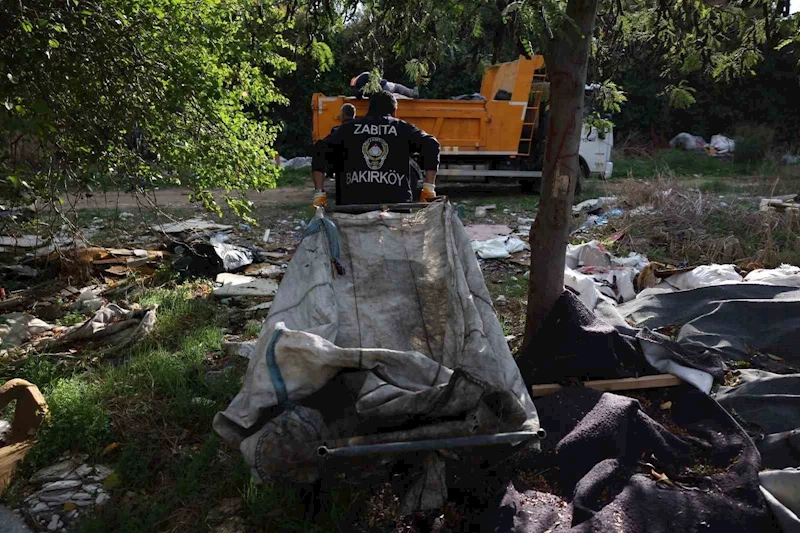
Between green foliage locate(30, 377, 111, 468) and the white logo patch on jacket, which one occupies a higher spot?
the white logo patch on jacket

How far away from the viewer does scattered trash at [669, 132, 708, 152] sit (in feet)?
63.3

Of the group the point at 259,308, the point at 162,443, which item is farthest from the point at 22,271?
the point at 162,443

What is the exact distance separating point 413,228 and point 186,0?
303 cm

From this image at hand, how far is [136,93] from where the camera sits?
15.4ft

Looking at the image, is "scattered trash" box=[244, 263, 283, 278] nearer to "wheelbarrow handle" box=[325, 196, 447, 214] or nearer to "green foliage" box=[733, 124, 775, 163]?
"wheelbarrow handle" box=[325, 196, 447, 214]

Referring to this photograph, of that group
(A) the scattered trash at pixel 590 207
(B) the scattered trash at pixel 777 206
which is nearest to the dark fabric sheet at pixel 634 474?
(B) the scattered trash at pixel 777 206

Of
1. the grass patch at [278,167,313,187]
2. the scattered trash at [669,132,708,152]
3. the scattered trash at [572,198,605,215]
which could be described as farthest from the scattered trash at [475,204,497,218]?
the scattered trash at [669,132,708,152]

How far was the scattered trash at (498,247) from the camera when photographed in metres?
7.56

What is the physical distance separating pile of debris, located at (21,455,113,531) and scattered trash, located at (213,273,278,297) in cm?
269

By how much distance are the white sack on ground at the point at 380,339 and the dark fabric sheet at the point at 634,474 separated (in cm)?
43

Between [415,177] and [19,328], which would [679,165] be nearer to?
[415,177]

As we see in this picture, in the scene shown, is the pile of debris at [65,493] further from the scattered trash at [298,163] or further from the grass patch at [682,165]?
the scattered trash at [298,163]

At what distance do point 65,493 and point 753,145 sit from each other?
18536 millimetres

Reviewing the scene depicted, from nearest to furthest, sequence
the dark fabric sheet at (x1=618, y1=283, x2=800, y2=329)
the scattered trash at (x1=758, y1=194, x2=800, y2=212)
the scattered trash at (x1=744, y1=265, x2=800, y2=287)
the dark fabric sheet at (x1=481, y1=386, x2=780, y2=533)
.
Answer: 1. the dark fabric sheet at (x1=481, y1=386, x2=780, y2=533)
2. the dark fabric sheet at (x1=618, y1=283, x2=800, y2=329)
3. the scattered trash at (x1=744, y1=265, x2=800, y2=287)
4. the scattered trash at (x1=758, y1=194, x2=800, y2=212)
